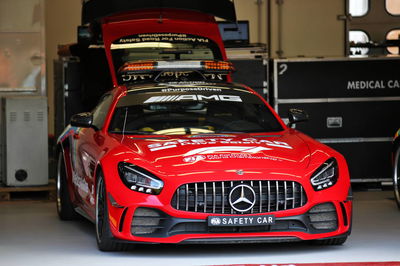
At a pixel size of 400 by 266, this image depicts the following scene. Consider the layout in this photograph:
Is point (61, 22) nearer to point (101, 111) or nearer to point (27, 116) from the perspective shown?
point (27, 116)

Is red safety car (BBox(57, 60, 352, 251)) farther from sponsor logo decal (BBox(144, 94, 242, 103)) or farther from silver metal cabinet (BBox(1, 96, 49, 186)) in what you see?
silver metal cabinet (BBox(1, 96, 49, 186))

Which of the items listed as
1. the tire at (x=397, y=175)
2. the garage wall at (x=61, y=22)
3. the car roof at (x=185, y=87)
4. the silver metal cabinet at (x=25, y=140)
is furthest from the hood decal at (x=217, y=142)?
the garage wall at (x=61, y=22)

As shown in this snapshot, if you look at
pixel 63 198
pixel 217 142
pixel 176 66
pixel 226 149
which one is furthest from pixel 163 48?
pixel 226 149

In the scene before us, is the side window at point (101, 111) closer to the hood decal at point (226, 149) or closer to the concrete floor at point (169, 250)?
the concrete floor at point (169, 250)

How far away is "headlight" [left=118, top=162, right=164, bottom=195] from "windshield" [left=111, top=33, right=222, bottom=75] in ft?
17.1

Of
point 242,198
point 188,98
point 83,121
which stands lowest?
point 242,198

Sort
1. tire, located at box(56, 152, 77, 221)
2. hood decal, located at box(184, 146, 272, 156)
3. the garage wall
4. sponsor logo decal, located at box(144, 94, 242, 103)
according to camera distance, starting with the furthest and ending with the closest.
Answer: the garage wall, tire, located at box(56, 152, 77, 221), sponsor logo decal, located at box(144, 94, 242, 103), hood decal, located at box(184, 146, 272, 156)

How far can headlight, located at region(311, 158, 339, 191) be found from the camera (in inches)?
313

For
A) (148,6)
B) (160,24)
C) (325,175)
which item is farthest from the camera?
(160,24)

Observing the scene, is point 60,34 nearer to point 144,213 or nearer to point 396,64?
point 396,64

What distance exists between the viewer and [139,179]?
7.84 m

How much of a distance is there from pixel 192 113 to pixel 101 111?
1.09 meters

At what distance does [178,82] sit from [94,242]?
1.80 meters

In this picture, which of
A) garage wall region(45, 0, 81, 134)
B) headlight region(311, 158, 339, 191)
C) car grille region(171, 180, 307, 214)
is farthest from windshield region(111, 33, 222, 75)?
garage wall region(45, 0, 81, 134)
